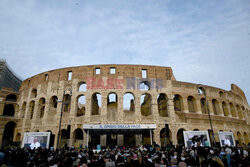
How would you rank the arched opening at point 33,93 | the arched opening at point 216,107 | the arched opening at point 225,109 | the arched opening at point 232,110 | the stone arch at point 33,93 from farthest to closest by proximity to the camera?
the arched opening at point 232,110
the arched opening at point 225,109
the arched opening at point 216,107
the arched opening at point 33,93
the stone arch at point 33,93

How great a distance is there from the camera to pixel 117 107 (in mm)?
24438

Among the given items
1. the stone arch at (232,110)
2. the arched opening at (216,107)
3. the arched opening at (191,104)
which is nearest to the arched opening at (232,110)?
the stone arch at (232,110)

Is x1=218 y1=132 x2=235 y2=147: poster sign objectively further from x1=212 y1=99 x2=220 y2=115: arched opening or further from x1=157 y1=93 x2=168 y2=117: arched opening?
x1=212 y1=99 x2=220 y2=115: arched opening

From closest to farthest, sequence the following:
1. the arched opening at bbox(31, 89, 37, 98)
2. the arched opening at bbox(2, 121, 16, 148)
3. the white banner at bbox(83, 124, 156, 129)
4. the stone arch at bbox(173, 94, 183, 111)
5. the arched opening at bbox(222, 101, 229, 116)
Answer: the white banner at bbox(83, 124, 156, 129)
the stone arch at bbox(173, 94, 183, 111)
the arched opening at bbox(31, 89, 37, 98)
the arched opening at bbox(222, 101, 229, 116)
the arched opening at bbox(2, 121, 16, 148)

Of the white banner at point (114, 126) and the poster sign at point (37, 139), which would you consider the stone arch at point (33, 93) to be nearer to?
the poster sign at point (37, 139)

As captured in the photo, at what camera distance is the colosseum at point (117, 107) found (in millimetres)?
23797

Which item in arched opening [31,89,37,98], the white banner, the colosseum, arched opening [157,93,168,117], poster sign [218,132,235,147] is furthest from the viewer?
arched opening [31,89,37,98]

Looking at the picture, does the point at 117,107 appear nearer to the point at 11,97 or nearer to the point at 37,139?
the point at 37,139

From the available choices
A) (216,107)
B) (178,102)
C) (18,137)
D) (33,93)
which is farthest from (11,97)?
(216,107)

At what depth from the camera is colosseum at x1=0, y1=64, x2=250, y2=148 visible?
A: 23.8m

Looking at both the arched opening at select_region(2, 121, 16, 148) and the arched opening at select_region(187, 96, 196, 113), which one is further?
the arched opening at select_region(2, 121, 16, 148)

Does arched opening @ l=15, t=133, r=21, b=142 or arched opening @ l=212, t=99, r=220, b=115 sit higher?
arched opening @ l=212, t=99, r=220, b=115

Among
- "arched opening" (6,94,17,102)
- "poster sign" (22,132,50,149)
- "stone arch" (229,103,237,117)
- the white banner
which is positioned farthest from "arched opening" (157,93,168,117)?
"arched opening" (6,94,17,102)

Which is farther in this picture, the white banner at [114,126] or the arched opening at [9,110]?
the arched opening at [9,110]
